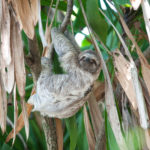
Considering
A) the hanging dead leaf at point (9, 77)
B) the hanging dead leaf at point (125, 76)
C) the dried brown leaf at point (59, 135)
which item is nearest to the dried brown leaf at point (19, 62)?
the hanging dead leaf at point (9, 77)

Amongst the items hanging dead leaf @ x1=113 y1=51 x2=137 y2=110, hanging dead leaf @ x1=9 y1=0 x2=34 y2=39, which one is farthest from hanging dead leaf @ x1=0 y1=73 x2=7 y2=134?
hanging dead leaf @ x1=113 y1=51 x2=137 y2=110

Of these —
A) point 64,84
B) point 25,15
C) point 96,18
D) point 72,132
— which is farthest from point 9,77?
point 96,18

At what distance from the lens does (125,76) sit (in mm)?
1372

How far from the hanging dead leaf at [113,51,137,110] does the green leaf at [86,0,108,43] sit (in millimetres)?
470

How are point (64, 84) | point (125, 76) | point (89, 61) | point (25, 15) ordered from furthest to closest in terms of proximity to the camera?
point (89, 61)
point (64, 84)
point (25, 15)
point (125, 76)

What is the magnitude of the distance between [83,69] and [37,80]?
35 centimetres

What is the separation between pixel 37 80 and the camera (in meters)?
1.88

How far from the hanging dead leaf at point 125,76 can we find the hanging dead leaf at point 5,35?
0.57 m

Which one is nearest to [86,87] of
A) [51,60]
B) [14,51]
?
[51,60]

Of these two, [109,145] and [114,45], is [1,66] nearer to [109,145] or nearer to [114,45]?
[109,145]

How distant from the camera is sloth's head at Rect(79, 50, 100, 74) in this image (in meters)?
1.90

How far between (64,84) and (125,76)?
0.55m

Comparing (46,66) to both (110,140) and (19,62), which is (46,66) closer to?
(19,62)

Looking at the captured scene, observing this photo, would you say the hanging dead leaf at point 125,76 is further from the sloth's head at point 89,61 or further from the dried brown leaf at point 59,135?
the dried brown leaf at point 59,135
